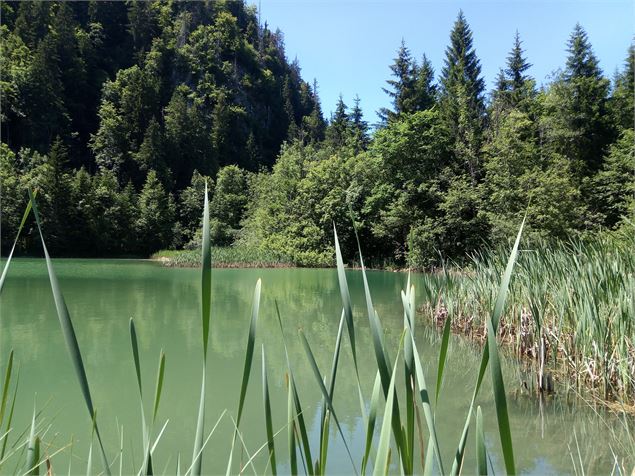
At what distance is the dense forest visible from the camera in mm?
17234

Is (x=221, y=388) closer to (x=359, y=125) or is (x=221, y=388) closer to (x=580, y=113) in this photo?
(x=580, y=113)

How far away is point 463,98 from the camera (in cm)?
2219

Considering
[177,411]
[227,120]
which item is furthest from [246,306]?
[227,120]

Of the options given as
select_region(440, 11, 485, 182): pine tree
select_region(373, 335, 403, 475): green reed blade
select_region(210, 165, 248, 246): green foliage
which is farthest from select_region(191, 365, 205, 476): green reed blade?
→ select_region(210, 165, 248, 246): green foliage

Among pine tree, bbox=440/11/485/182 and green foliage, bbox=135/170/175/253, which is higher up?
pine tree, bbox=440/11/485/182

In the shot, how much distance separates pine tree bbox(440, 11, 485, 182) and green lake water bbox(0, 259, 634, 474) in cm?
1299

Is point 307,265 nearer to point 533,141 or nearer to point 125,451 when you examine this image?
point 533,141

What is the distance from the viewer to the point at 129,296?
9234 mm

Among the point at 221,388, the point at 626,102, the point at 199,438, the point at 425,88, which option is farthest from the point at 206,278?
the point at 425,88

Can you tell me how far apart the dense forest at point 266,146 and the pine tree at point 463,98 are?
0.10 m

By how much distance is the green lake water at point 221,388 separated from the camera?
2.69m

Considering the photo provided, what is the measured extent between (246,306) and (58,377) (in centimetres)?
444

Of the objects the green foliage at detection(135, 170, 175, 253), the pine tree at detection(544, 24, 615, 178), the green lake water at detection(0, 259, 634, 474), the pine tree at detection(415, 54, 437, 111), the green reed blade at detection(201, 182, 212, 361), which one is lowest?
the green lake water at detection(0, 259, 634, 474)

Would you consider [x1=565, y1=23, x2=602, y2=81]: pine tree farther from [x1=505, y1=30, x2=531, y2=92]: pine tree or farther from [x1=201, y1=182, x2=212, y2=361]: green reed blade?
[x1=201, y1=182, x2=212, y2=361]: green reed blade
